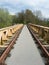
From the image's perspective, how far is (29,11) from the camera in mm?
153875

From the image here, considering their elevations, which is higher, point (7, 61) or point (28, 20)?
point (7, 61)

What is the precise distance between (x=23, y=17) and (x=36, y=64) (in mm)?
140827

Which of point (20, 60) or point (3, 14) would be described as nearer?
point (20, 60)

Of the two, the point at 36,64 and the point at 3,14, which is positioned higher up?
the point at 36,64

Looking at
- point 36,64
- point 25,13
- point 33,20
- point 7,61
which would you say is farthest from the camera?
point 25,13

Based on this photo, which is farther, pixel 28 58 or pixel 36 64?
pixel 28 58

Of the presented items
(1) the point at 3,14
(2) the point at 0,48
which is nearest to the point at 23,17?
(1) the point at 3,14

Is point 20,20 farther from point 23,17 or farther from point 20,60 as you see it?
point 20,60

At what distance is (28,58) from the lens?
7.57 metres

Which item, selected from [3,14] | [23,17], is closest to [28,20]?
[23,17]

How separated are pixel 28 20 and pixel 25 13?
6974mm

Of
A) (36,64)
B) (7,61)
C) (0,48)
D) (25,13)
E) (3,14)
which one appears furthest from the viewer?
(25,13)

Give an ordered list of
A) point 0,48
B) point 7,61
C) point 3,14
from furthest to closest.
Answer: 1. point 3,14
2. point 0,48
3. point 7,61

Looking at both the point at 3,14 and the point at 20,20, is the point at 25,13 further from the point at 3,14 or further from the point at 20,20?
the point at 3,14
